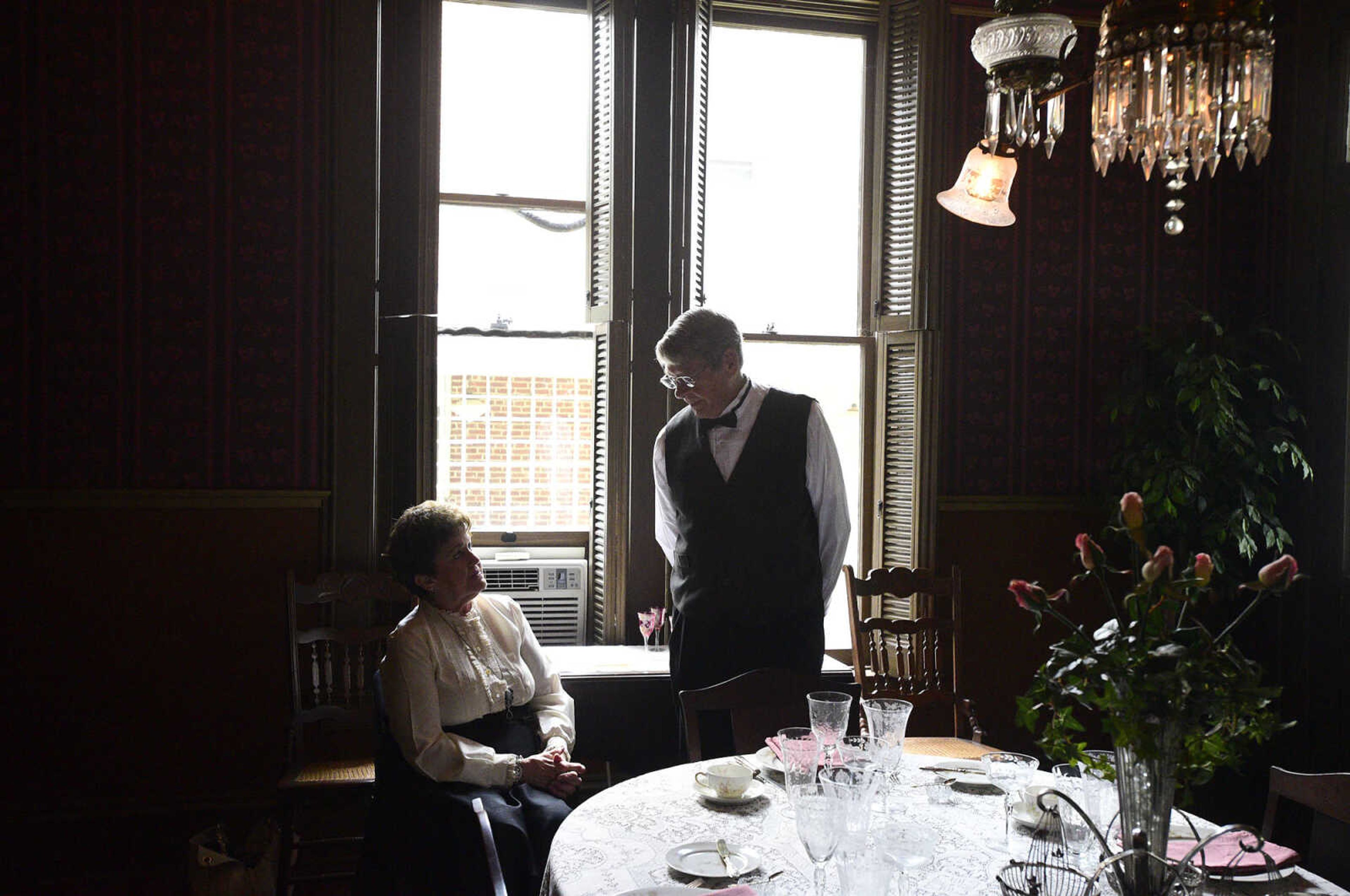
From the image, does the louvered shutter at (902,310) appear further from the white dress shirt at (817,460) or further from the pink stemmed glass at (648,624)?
the white dress shirt at (817,460)

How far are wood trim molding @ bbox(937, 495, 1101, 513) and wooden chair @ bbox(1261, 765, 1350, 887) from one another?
213cm

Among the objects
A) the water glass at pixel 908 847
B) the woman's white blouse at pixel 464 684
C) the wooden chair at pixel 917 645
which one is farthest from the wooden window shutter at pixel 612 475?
the water glass at pixel 908 847

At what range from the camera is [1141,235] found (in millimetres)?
4289

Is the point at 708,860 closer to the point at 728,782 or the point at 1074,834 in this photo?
the point at 728,782

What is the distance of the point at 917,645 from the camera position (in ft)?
11.5

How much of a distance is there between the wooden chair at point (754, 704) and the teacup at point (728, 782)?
1.15ft

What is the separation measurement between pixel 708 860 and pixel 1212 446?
295 cm

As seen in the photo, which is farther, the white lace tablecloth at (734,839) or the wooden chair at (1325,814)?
the wooden chair at (1325,814)

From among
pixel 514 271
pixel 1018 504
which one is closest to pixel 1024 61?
pixel 514 271

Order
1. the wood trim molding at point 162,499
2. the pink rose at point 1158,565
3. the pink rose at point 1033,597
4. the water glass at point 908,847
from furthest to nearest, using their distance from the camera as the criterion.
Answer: the wood trim molding at point 162,499 → the water glass at point 908,847 → the pink rose at point 1033,597 → the pink rose at point 1158,565

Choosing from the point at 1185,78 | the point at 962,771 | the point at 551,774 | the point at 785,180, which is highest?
the point at 785,180

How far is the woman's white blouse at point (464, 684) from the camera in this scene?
91.0 inches

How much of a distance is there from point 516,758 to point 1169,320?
318 centimetres

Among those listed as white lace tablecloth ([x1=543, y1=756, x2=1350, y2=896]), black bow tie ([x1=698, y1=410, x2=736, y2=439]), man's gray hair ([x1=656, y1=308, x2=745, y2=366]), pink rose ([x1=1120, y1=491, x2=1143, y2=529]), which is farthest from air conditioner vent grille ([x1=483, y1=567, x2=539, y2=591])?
pink rose ([x1=1120, y1=491, x2=1143, y2=529])
